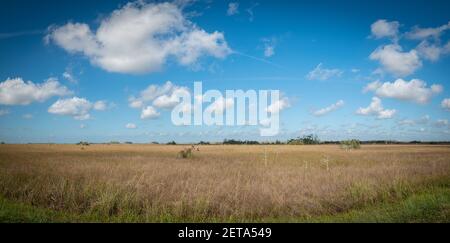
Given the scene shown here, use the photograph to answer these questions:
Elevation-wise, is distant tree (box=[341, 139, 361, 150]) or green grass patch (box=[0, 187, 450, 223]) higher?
distant tree (box=[341, 139, 361, 150])

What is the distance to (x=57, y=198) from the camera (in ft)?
43.0

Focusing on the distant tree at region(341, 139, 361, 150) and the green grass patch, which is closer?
the green grass patch

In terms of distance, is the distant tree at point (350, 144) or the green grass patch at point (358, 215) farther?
the distant tree at point (350, 144)

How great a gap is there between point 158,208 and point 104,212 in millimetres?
1807

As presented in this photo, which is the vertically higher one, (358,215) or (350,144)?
(350,144)

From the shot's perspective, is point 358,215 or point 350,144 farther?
point 350,144

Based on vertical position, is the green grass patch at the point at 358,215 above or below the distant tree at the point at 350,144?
below
